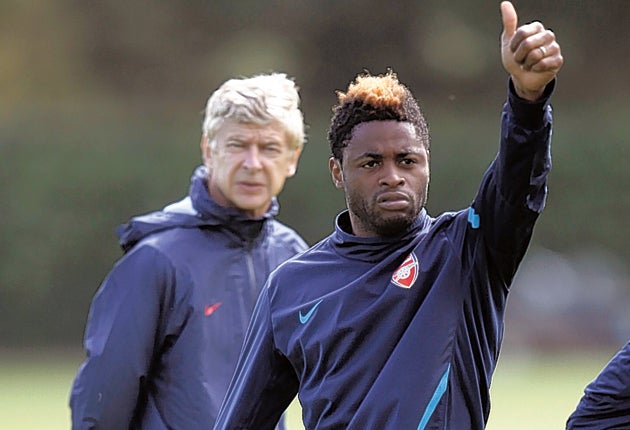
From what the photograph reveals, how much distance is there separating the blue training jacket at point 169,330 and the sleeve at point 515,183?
5.53 ft

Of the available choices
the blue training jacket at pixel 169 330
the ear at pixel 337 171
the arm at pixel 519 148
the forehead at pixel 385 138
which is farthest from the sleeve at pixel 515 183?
the blue training jacket at pixel 169 330

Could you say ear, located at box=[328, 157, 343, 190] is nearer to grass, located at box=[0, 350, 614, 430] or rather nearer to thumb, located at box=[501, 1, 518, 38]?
thumb, located at box=[501, 1, 518, 38]

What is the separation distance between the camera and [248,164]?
513 cm

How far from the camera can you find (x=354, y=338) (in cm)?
358

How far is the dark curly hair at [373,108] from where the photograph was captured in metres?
3.63

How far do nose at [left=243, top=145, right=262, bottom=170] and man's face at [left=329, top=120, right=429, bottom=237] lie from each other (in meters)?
1.50

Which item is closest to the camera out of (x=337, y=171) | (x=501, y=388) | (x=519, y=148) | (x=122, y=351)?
(x=519, y=148)

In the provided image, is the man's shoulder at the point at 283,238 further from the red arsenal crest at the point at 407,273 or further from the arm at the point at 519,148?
the arm at the point at 519,148

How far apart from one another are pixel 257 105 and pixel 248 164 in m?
0.23

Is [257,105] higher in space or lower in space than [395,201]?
higher

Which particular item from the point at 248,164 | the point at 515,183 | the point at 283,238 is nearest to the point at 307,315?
the point at 515,183

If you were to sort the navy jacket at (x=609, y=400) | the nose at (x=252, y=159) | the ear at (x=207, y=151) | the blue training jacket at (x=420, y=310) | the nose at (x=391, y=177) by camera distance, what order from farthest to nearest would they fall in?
the ear at (x=207, y=151) < the nose at (x=252, y=159) < the navy jacket at (x=609, y=400) < the nose at (x=391, y=177) < the blue training jacket at (x=420, y=310)

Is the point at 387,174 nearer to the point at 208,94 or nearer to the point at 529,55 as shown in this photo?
the point at 529,55

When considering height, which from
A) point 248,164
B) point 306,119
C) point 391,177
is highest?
point 306,119
